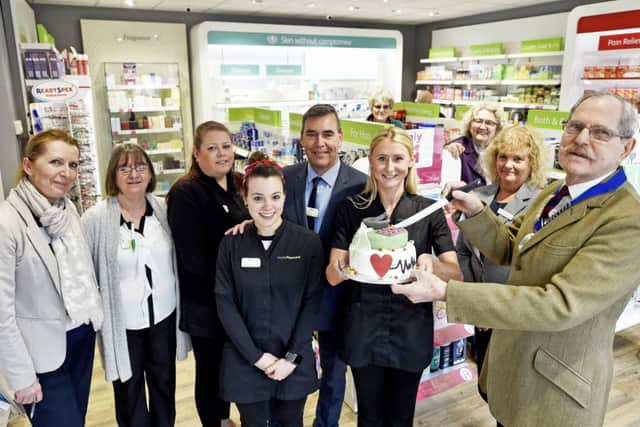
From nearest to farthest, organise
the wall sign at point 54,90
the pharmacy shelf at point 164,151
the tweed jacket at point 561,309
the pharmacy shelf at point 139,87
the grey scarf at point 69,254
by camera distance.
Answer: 1. the tweed jacket at point 561,309
2. the grey scarf at point 69,254
3. the wall sign at point 54,90
4. the pharmacy shelf at point 139,87
5. the pharmacy shelf at point 164,151

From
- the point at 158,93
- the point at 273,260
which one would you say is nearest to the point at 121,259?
the point at 273,260

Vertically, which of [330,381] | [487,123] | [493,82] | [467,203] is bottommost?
[330,381]

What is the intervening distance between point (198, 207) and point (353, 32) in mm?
7891

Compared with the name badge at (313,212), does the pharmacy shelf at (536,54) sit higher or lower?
higher

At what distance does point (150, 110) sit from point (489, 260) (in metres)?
6.55

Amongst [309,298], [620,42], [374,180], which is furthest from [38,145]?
[620,42]

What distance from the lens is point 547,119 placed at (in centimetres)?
425

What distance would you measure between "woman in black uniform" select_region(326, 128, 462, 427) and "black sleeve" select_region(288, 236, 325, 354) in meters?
0.08

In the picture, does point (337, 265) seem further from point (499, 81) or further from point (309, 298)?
point (499, 81)

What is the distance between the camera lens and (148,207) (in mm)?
2156

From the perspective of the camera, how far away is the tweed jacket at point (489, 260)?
2.33 m

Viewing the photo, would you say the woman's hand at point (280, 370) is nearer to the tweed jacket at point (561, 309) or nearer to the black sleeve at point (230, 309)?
the black sleeve at point (230, 309)

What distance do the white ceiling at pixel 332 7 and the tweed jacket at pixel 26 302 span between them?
250 inches

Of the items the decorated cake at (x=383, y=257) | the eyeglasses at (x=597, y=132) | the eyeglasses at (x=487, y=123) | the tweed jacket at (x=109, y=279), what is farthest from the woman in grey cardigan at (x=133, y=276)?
the eyeglasses at (x=487, y=123)
